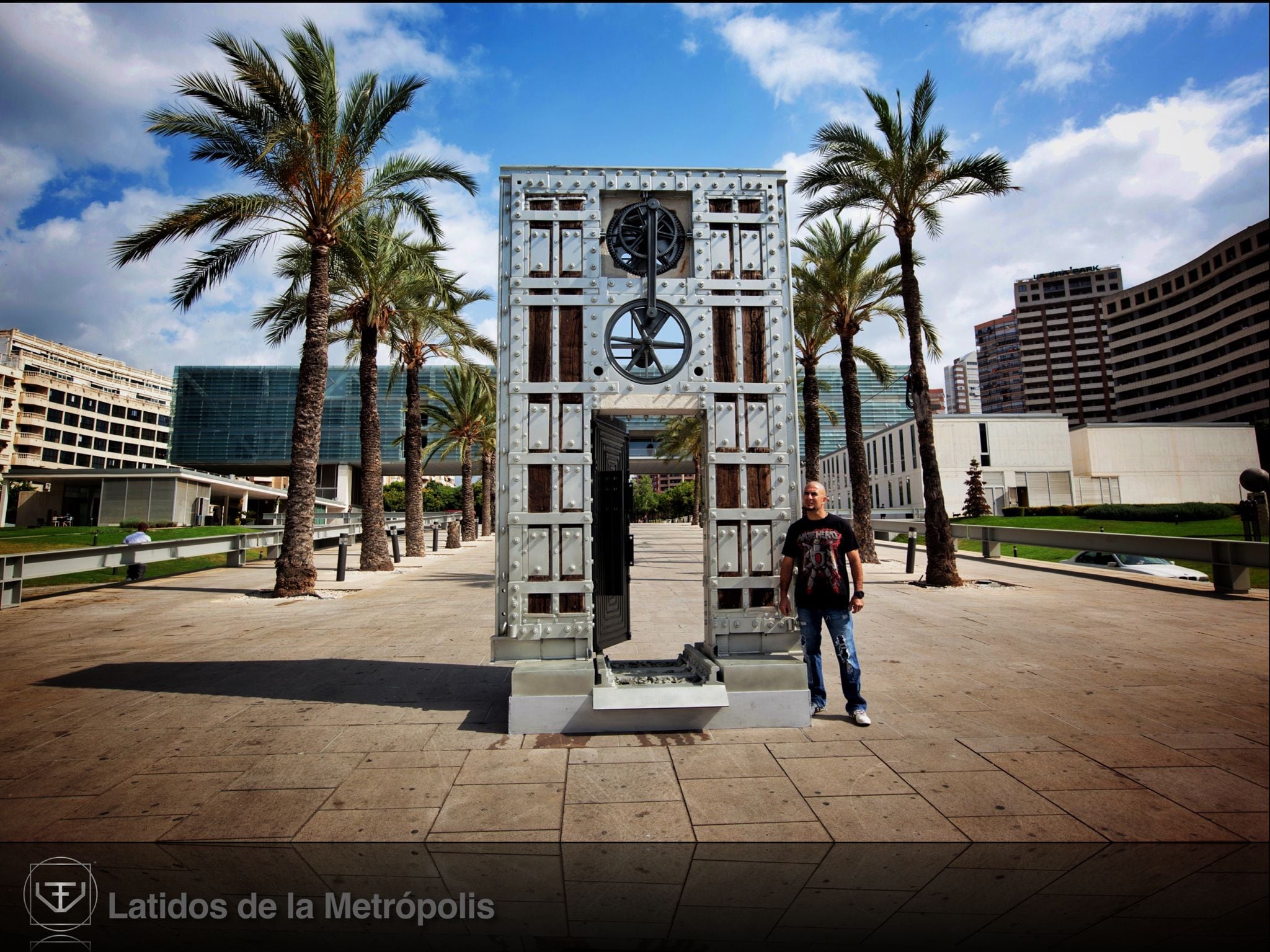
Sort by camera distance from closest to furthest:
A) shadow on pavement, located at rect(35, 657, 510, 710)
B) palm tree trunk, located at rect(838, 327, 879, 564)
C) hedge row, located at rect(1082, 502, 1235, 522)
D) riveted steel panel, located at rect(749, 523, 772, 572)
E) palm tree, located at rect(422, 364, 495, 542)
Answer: riveted steel panel, located at rect(749, 523, 772, 572)
shadow on pavement, located at rect(35, 657, 510, 710)
palm tree trunk, located at rect(838, 327, 879, 564)
palm tree, located at rect(422, 364, 495, 542)
hedge row, located at rect(1082, 502, 1235, 522)

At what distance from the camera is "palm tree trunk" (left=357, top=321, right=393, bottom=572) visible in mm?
18156

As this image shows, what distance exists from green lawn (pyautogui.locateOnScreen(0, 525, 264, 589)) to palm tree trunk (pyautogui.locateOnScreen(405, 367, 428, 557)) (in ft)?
18.4

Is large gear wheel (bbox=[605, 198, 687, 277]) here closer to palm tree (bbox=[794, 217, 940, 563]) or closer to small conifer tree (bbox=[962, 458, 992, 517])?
palm tree (bbox=[794, 217, 940, 563])

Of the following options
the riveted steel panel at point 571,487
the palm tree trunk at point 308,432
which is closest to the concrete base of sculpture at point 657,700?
the riveted steel panel at point 571,487

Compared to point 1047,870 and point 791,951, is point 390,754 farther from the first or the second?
point 1047,870

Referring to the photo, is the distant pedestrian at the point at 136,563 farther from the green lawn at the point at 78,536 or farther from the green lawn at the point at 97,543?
the green lawn at the point at 78,536

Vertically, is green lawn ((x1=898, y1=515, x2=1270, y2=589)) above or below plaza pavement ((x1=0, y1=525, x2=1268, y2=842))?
above

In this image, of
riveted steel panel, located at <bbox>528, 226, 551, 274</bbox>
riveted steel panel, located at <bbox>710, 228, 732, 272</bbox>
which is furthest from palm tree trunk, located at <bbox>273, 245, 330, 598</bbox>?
riveted steel panel, located at <bbox>710, 228, 732, 272</bbox>

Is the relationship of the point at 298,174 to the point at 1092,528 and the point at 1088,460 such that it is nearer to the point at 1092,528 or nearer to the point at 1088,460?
the point at 1092,528

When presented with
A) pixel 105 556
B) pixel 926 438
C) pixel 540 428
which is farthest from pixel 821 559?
pixel 105 556

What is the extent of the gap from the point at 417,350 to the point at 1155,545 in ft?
69.9

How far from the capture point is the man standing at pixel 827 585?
17.0 feet

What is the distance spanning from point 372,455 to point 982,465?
5037 centimetres

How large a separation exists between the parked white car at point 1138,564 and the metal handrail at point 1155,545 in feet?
2.87
